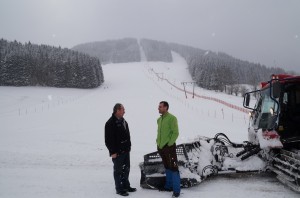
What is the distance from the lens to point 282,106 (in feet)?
26.1

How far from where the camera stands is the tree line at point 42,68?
6638 centimetres

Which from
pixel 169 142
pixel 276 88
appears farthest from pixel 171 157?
pixel 276 88

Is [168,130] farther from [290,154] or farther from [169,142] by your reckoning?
[290,154]

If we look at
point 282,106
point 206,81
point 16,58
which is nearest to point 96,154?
point 282,106

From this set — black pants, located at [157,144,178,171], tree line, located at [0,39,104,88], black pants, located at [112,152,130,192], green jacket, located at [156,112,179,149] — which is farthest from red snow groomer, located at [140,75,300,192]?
tree line, located at [0,39,104,88]

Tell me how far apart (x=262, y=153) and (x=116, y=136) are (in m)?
3.84

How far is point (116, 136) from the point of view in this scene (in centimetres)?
708

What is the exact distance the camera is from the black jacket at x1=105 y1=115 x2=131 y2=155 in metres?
7.00

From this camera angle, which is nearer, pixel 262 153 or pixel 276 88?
pixel 276 88

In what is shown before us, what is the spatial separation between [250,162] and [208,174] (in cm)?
120

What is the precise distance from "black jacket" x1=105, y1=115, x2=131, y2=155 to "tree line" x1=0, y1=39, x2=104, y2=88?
64769 mm

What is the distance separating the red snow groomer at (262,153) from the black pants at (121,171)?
0.52 meters

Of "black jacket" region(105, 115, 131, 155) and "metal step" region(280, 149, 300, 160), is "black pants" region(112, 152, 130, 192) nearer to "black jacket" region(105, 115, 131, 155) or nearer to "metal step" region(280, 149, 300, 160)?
"black jacket" region(105, 115, 131, 155)

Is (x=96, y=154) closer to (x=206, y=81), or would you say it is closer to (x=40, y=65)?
(x=40, y=65)
